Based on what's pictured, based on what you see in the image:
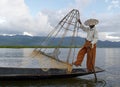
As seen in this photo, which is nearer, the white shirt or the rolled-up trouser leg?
the white shirt

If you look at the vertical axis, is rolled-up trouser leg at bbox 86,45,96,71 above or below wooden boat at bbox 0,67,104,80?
above

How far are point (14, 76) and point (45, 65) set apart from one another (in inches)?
66.1

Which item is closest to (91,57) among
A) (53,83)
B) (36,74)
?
(53,83)

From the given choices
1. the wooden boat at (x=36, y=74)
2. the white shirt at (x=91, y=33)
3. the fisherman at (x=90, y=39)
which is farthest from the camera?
the fisherman at (x=90, y=39)

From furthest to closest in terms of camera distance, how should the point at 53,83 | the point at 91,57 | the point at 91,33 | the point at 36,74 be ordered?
the point at 53,83, the point at 91,57, the point at 91,33, the point at 36,74

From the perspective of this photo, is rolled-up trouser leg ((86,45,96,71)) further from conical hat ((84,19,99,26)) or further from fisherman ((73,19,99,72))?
conical hat ((84,19,99,26))

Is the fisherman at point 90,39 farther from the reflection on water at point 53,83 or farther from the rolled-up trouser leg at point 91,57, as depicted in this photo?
the reflection on water at point 53,83

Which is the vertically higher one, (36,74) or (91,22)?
(91,22)

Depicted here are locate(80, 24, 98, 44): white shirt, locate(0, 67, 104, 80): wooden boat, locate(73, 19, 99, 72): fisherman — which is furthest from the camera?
locate(73, 19, 99, 72): fisherman

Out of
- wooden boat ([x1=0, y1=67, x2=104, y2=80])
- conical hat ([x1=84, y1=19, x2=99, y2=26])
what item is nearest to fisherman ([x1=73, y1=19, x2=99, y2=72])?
conical hat ([x1=84, y1=19, x2=99, y2=26])

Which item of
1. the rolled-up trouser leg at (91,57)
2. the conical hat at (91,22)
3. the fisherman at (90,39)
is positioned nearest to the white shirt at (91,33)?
the fisherman at (90,39)

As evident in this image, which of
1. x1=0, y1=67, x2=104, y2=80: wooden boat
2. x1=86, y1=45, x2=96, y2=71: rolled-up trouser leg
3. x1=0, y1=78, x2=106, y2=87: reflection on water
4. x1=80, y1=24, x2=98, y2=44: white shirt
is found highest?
x1=80, y1=24, x2=98, y2=44: white shirt

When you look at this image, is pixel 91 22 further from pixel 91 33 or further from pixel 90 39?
pixel 90 39

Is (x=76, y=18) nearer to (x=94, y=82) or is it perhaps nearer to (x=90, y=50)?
(x=90, y=50)
